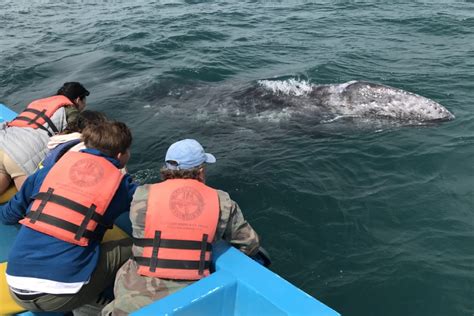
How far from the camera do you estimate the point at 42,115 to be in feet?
21.1

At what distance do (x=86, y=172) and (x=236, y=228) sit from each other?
1.52 metres

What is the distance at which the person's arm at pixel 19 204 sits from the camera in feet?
14.5

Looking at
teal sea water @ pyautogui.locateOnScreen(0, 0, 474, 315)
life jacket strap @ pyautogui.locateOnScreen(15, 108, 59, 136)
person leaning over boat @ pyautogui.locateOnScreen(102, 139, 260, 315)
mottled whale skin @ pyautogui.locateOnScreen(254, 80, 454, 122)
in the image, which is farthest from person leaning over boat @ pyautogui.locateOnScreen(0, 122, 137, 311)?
mottled whale skin @ pyautogui.locateOnScreen(254, 80, 454, 122)

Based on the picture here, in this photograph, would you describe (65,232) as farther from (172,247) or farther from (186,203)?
(186,203)

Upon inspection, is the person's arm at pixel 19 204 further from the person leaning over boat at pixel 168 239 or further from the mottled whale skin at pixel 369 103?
the mottled whale skin at pixel 369 103

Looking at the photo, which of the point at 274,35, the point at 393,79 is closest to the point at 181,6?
the point at 274,35

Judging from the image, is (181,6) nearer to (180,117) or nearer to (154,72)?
(154,72)

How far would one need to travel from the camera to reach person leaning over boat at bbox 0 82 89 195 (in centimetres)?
527

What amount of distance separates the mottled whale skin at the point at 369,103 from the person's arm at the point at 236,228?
6.03 m

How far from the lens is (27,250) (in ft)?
13.3

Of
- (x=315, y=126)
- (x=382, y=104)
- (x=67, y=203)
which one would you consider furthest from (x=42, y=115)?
(x=382, y=104)

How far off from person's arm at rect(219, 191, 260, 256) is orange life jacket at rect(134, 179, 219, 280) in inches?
6.0

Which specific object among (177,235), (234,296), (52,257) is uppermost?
(177,235)

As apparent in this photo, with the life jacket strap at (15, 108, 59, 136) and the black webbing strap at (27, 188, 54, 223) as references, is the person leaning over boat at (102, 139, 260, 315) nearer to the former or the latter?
the black webbing strap at (27, 188, 54, 223)
